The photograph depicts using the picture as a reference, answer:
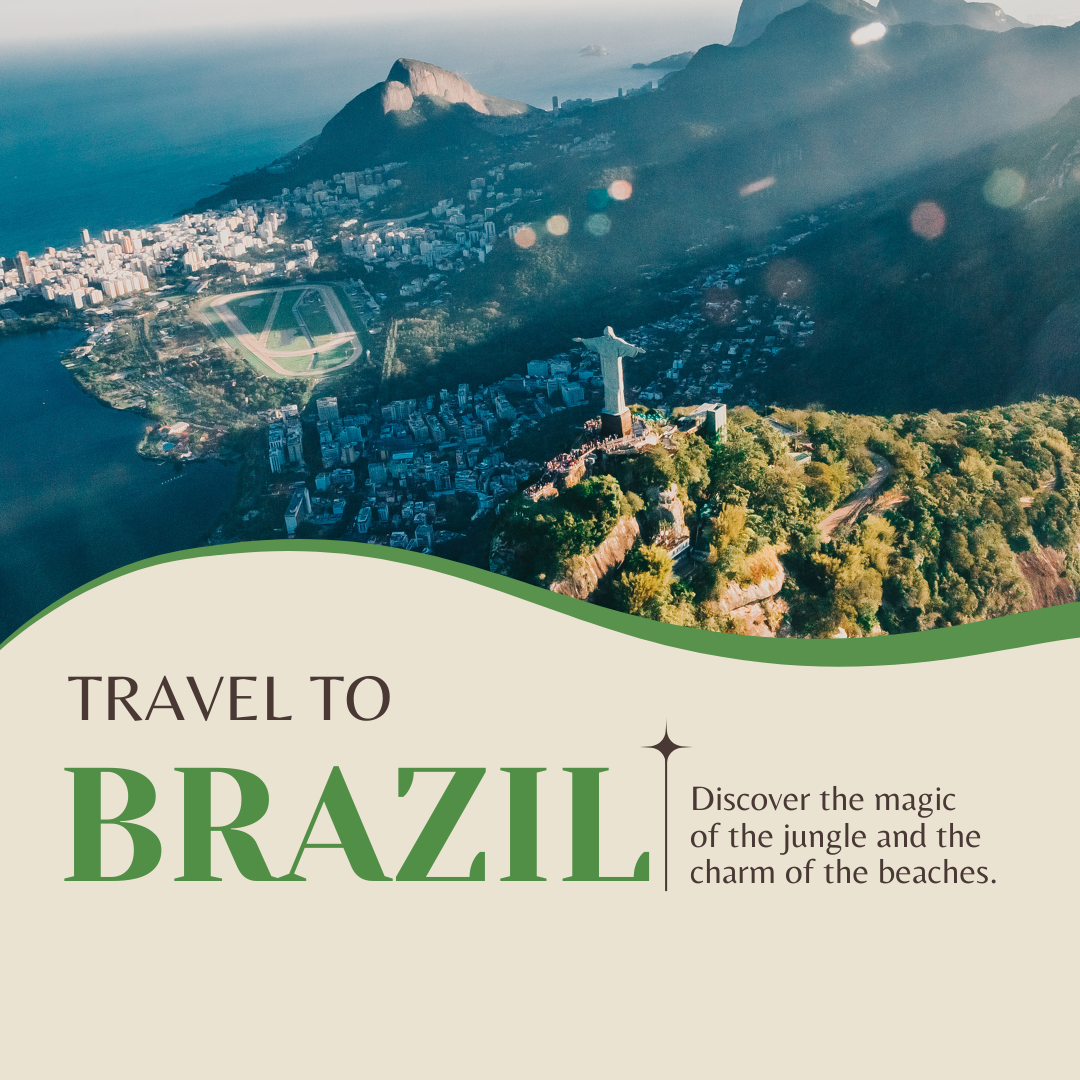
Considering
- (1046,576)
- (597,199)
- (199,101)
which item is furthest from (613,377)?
(199,101)

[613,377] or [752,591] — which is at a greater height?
[613,377]

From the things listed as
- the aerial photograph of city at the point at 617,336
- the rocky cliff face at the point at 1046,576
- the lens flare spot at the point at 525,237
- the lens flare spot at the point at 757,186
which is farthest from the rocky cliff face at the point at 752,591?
the lens flare spot at the point at 757,186

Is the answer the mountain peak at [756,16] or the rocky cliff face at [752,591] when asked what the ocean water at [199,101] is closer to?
the mountain peak at [756,16]

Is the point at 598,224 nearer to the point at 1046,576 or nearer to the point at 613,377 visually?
the point at 1046,576

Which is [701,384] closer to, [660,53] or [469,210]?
[469,210]

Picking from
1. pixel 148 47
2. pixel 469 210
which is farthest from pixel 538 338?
pixel 148 47

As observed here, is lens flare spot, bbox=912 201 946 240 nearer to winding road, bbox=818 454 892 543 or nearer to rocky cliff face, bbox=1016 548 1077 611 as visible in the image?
rocky cliff face, bbox=1016 548 1077 611

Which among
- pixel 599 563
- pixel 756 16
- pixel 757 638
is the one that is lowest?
pixel 757 638
